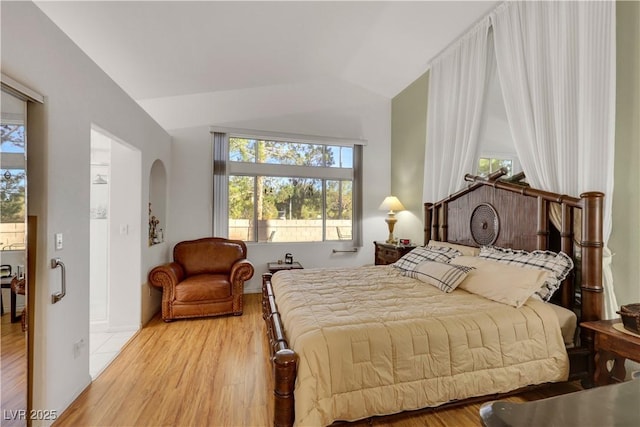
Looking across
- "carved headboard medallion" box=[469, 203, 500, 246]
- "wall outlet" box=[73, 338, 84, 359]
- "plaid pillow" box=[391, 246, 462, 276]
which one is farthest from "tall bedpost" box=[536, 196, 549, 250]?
"wall outlet" box=[73, 338, 84, 359]

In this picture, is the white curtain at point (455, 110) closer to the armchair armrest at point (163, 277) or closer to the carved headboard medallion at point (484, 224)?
the carved headboard medallion at point (484, 224)

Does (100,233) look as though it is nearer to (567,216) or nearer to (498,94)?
(567,216)

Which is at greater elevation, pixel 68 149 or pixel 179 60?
pixel 179 60

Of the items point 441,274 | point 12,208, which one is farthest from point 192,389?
point 441,274

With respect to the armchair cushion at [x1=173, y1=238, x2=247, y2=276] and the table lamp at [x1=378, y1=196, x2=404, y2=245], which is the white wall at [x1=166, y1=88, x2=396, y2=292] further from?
the table lamp at [x1=378, y1=196, x2=404, y2=245]

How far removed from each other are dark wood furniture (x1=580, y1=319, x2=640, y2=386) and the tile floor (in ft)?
11.9

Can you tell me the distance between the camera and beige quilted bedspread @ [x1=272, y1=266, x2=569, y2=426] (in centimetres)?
152

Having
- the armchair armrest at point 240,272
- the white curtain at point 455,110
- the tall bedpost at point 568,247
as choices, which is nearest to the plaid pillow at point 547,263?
the tall bedpost at point 568,247

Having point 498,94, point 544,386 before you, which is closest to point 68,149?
point 544,386

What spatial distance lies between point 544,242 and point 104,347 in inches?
164

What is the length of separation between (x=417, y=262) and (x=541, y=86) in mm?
1930

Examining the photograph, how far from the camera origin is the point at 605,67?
6.68 feet

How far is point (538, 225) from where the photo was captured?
242 cm

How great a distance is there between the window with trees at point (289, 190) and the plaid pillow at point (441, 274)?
2474mm
